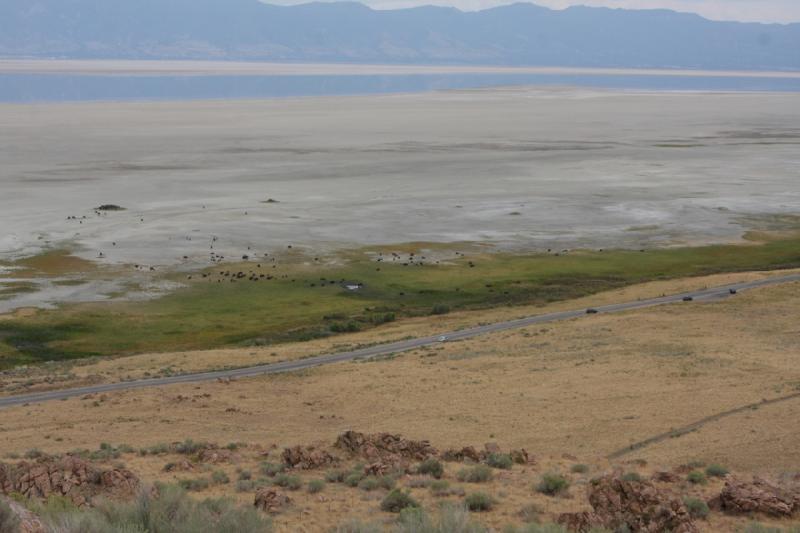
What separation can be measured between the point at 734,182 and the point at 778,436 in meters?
102

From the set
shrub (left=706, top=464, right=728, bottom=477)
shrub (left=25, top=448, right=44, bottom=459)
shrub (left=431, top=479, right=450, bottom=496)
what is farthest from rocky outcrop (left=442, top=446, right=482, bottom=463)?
shrub (left=25, top=448, right=44, bottom=459)

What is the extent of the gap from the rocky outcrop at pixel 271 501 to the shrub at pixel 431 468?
3298mm

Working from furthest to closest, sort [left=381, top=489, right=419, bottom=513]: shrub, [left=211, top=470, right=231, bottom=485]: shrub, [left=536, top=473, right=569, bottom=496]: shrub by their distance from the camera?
[left=211, top=470, right=231, bottom=485]: shrub, [left=536, top=473, right=569, bottom=496]: shrub, [left=381, top=489, right=419, bottom=513]: shrub

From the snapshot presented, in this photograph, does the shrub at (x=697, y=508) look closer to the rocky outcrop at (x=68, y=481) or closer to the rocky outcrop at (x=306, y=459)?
the rocky outcrop at (x=306, y=459)

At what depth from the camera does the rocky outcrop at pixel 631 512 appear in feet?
51.2

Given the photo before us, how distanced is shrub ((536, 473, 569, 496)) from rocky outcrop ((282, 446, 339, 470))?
16.3 feet

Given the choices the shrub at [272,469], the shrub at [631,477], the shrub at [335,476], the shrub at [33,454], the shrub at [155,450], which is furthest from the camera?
the shrub at [155,450]

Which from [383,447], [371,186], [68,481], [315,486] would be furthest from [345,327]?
[371,186]

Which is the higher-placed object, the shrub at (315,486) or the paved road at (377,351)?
the shrub at (315,486)

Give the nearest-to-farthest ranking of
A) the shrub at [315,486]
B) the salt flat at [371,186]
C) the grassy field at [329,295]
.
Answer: the shrub at [315,486] → the grassy field at [329,295] → the salt flat at [371,186]

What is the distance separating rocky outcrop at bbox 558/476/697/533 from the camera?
15.6 meters

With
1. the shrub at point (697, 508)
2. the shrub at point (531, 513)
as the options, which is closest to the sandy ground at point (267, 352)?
the shrub at point (531, 513)

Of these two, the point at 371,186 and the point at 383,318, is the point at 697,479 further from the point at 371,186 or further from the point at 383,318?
the point at 371,186

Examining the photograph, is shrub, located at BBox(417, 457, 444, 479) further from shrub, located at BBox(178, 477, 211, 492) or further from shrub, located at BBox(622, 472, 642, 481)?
shrub, located at BBox(178, 477, 211, 492)
